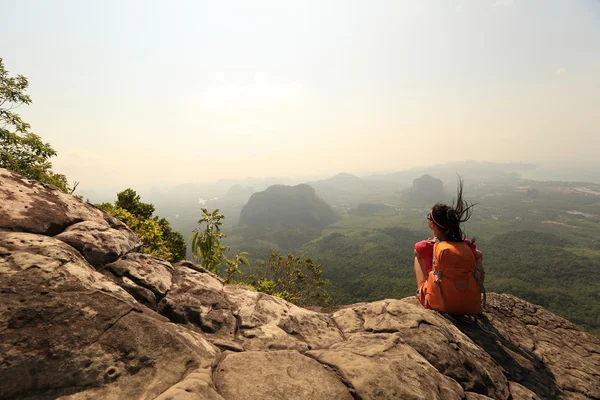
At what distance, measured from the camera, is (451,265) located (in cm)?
544

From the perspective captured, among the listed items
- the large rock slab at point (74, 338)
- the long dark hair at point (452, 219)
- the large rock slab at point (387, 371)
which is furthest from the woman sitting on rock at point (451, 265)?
the large rock slab at point (74, 338)

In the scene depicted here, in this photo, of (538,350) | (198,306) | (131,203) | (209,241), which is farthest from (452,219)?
(131,203)

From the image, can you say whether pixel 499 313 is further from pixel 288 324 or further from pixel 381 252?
pixel 381 252

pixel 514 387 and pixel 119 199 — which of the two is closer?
pixel 514 387

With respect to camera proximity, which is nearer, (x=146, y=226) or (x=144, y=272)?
(x=144, y=272)

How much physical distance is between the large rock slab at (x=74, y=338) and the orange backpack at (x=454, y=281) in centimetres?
494

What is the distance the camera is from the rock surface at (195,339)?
309 centimetres

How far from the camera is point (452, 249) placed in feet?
17.8

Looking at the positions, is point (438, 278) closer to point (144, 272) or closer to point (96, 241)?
point (144, 272)

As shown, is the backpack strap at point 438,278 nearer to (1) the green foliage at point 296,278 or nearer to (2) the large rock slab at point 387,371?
(2) the large rock slab at point 387,371

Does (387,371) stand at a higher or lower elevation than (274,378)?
lower

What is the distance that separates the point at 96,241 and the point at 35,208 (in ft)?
4.28

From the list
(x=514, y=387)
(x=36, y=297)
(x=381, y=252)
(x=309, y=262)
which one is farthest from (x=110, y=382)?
(x=381, y=252)

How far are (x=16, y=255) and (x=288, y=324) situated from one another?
16.0 ft
